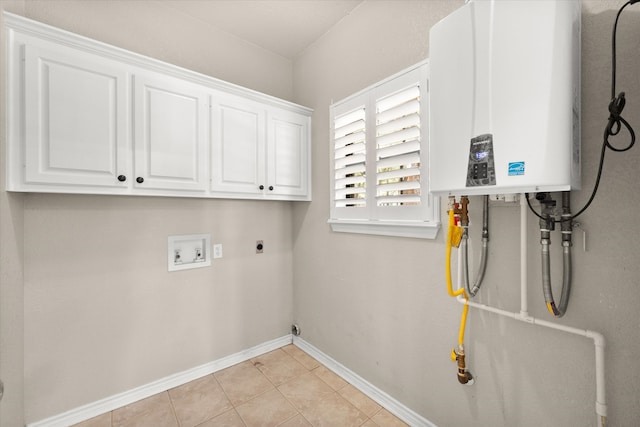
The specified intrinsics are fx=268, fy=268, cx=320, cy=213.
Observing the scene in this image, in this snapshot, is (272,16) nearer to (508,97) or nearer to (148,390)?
(508,97)

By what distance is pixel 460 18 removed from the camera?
1.03 m

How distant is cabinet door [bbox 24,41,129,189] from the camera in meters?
1.33

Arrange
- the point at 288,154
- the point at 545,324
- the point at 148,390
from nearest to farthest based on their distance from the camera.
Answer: the point at 545,324
the point at 148,390
the point at 288,154

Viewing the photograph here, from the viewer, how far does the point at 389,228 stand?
1728mm

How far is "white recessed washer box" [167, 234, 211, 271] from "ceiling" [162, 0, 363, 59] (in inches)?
67.0

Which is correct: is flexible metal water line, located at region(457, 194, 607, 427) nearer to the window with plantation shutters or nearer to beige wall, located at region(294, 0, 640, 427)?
beige wall, located at region(294, 0, 640, 427)

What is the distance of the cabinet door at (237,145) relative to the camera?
1.93m

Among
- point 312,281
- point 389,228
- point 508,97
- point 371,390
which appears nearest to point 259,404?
point 371,390

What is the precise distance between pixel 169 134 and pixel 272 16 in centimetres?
123

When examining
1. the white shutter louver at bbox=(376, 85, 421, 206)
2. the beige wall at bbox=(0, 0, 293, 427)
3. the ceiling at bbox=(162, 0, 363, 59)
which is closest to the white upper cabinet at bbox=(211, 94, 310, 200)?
the beige wall at bbox=(0, 0, 293, 427)

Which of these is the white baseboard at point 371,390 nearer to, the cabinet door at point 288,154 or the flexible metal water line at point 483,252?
the flexible metal water line at point 483,252

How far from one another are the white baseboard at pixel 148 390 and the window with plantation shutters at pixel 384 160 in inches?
52.6

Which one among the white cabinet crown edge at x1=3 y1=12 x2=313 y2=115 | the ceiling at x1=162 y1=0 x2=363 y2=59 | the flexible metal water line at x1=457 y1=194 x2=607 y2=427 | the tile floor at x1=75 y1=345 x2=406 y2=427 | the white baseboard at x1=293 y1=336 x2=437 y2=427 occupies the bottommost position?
the tile floor at x1=75 y1=345 x2=406 y2=427

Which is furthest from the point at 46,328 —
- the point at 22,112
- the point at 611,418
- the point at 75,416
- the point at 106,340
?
the point at 611,418
